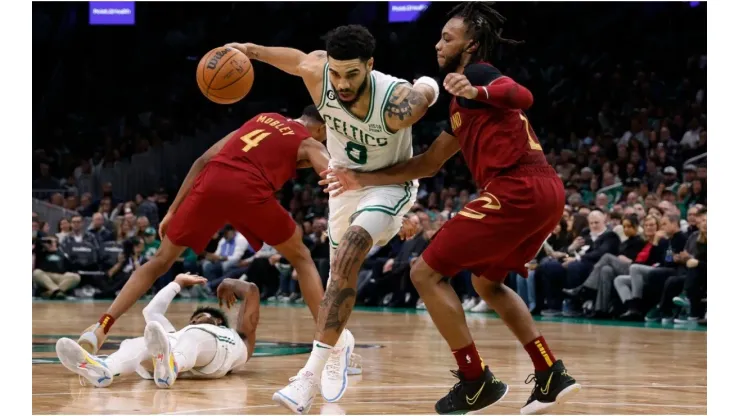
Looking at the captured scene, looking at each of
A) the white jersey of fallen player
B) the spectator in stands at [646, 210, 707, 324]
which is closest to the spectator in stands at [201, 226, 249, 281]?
the spectator in stands at [646, 210, 707, 324]

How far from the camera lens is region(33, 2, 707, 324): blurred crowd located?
12.6 metres

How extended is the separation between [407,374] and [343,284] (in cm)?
158

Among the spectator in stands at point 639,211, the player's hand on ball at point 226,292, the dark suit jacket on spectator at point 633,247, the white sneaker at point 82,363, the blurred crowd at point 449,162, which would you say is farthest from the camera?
the spectator in stands at point 639,211

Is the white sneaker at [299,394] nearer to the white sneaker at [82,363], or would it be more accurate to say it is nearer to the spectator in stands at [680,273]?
the white sneaker at [82,363]

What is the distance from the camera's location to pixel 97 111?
82.5 feet

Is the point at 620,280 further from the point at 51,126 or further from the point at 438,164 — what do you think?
the point at 51,126

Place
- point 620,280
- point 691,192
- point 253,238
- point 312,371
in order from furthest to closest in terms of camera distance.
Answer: point 691,192 → point 620,280 → point 253,238 → point 312,371

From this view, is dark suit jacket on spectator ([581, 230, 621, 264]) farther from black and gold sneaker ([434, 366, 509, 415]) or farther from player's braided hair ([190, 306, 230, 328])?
black and gold sneaker ([434, 366, 509, 415])

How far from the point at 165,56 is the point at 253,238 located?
62.4 ft

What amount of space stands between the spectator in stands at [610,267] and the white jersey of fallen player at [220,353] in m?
6.89

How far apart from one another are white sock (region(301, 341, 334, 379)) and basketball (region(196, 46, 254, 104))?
194 centimetres

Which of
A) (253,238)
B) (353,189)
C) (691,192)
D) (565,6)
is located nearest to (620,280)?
(691,192)

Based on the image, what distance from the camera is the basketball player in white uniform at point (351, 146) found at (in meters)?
5.19

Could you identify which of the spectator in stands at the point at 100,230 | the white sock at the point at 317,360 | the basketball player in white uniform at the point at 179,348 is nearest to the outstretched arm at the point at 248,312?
the basketball player in white uniform at the point at 179,348
